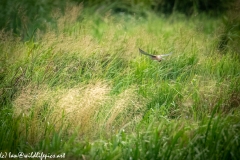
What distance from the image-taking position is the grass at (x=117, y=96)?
349 cm

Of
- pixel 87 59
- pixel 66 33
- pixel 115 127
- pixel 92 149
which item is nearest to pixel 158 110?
pixel 115 127

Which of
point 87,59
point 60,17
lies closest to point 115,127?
point 87,59

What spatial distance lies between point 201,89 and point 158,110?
686 millimetres

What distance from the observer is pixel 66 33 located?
620cm

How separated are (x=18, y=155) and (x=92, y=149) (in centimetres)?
76

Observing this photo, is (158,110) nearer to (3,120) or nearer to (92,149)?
(92,149)

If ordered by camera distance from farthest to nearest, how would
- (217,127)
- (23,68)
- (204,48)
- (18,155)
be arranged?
(204,48) < (23,68) < (217,127) < (18,155)

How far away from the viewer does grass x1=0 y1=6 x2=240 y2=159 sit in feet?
11.4

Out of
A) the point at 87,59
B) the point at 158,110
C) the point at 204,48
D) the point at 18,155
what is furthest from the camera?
the point at 204,48

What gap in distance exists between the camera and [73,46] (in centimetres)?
548

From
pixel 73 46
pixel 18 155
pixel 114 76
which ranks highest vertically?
pixel 73 46

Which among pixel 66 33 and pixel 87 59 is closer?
pixel 87 59

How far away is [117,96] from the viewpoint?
14.4 feet

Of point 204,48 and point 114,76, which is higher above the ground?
point 204,48
